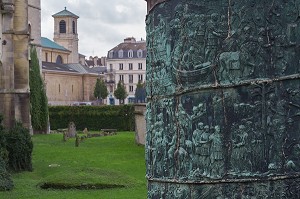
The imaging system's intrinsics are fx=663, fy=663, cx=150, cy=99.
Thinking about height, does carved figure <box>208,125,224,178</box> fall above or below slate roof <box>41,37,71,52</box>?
below

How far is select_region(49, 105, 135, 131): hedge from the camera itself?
1918 inches

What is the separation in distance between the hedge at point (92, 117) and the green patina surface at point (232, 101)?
42.8 metres

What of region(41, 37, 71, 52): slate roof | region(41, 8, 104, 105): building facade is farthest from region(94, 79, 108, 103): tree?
region(41, 37, 71, 52): slate roof

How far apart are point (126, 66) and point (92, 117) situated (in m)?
46.9

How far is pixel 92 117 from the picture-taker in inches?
1957

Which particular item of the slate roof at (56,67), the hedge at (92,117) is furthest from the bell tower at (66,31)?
the hedge at (92,117)

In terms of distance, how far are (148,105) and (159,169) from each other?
668 millimetres

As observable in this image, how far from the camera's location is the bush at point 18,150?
20.6 meters

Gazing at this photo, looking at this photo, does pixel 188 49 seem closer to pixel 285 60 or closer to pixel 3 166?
pixel 285 60

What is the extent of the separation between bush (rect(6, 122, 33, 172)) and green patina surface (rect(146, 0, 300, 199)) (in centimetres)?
1550

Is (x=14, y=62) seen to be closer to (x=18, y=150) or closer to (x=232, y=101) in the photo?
(x=18, y=150)

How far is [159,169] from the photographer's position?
229 inches

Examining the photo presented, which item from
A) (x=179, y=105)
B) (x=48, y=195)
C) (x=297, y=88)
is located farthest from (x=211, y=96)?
(x=48, y=195)

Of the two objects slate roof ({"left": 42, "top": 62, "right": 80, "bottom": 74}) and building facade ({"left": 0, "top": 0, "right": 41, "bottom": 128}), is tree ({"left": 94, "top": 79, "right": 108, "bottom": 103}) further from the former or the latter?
building facade ({"left": 0, "top": 0, "right": 41, "bottom": 128})
